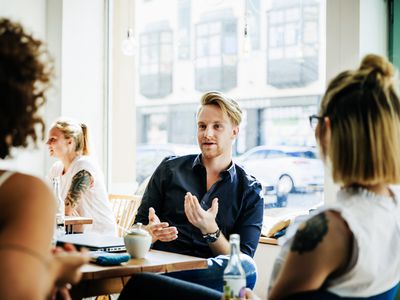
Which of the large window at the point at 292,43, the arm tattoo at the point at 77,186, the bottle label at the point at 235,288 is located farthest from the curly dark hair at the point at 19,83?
the large window at the point at 292,43

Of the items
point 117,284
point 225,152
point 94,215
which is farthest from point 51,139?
point 117,284

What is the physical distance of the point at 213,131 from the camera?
2.93 m

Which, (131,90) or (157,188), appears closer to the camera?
(157,188)

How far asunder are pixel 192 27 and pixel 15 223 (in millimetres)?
3892

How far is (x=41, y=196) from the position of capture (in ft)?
3.73

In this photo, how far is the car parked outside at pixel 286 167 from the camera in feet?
13.0

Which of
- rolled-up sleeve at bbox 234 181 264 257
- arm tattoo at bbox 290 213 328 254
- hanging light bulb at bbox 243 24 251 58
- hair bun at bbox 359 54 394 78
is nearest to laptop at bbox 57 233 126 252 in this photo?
rolled-up sleeve at bbox 234 181 264 257

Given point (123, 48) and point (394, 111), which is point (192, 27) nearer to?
point (123, 48)

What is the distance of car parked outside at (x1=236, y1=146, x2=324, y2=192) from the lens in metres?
3.95

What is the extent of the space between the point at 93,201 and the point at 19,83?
277 cm

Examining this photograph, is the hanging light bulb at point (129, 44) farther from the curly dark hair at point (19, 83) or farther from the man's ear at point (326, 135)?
the curly dark hair at point (19, 83)

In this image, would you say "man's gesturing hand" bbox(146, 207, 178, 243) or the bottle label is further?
"man's gesturing hand" bbox(146, 207, 178, 243)

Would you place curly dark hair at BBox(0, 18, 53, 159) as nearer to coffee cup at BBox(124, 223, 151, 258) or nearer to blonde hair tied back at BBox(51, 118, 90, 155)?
coffee cup at BBox(124, 223, 151, 258)

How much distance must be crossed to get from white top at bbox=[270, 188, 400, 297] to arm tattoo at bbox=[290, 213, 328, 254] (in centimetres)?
4
